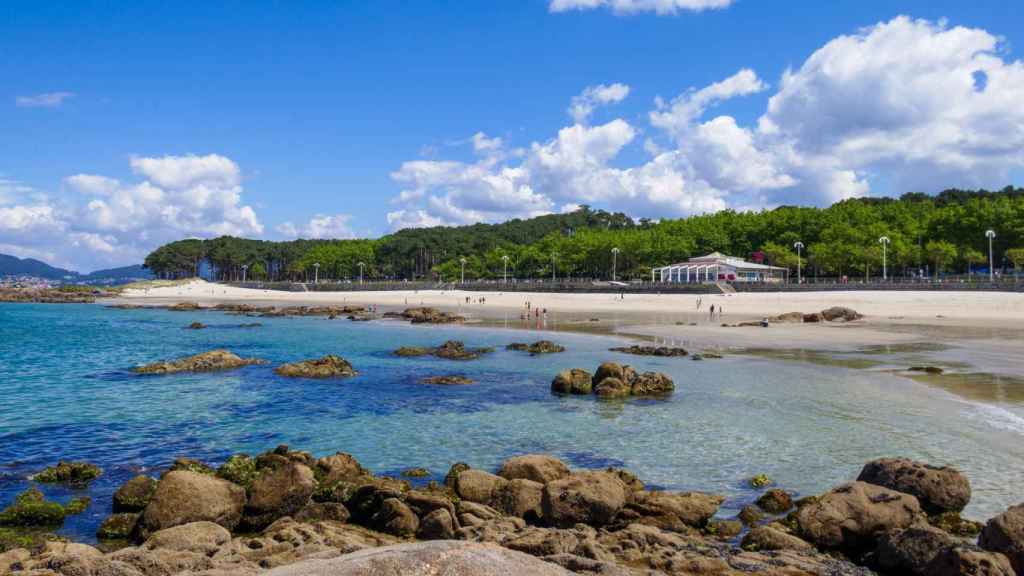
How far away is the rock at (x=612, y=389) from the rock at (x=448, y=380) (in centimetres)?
601

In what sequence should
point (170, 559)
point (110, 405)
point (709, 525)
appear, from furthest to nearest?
point (110, 405)
point (709, 525)
point (170, 559)

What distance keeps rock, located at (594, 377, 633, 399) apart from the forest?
81880 millimetres

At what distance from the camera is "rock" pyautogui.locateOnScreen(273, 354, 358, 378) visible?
3006cm

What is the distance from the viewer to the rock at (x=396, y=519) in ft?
35.7

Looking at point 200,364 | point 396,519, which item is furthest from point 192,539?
point 200,364

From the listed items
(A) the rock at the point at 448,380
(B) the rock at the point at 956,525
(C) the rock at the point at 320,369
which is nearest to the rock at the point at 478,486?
(B) the rock at the point at 956,525

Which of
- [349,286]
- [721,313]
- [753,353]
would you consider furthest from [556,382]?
[349,286]

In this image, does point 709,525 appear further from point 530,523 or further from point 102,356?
point 102,356

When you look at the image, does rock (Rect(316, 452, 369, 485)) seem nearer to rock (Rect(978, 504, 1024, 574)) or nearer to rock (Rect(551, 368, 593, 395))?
rock (Rect(978, 504, 1024, 574))

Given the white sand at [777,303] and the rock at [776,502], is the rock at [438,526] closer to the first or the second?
the rock at [776,502]

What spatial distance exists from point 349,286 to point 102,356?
102 meters

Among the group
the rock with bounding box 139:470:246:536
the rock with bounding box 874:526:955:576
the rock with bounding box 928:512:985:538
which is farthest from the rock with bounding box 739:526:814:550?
the rock with bounding box 139:470:246:536

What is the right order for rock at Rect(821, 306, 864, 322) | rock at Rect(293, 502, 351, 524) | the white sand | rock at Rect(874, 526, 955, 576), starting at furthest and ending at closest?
the white sand
rock at Rect(821, 306, 864, 322)
rock at Rect(293, 502, 351, 524)
rock at Rect(874, 526, 955, 576)

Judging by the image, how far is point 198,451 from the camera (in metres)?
17.2
